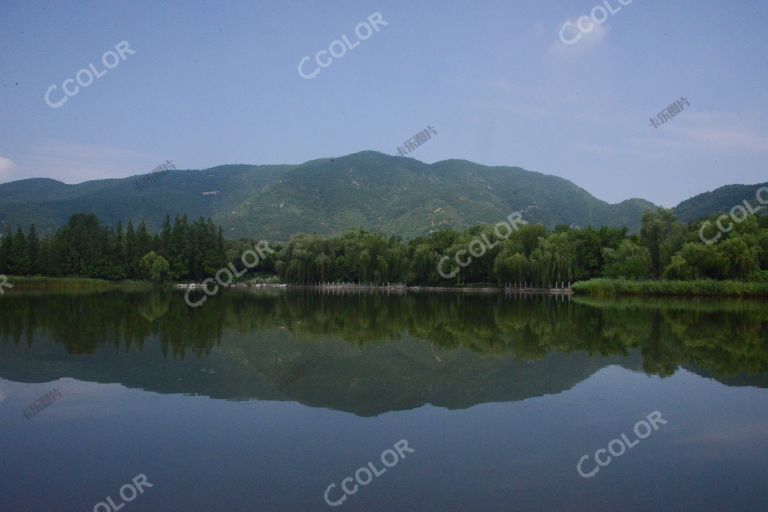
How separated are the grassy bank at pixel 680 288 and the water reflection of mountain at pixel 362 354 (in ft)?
81.8

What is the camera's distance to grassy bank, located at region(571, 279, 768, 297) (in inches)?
1844

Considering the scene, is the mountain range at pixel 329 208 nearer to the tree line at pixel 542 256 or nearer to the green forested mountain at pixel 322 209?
the green forested mountain at pixel 322 209

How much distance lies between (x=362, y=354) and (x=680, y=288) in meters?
42.7

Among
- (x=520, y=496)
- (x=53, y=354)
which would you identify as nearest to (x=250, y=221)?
(x=53, y=354)

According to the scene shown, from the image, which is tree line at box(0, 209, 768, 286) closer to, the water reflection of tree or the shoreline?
the shoreline

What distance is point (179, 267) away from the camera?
79.9 meters

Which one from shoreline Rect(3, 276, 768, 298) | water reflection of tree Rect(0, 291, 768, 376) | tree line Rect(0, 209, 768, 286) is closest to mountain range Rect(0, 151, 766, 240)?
tree line Rect(0, 209, 768, 286)

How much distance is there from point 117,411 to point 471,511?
6.44m

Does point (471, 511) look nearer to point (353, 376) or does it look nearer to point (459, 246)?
point (353, 376)

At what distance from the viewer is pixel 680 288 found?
49000mm

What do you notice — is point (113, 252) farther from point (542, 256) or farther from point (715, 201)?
point (715, 201)

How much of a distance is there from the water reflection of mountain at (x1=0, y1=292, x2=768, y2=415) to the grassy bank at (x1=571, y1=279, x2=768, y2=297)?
24945 mm

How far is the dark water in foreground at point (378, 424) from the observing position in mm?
6227

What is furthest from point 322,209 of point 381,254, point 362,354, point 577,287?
point 362,354
